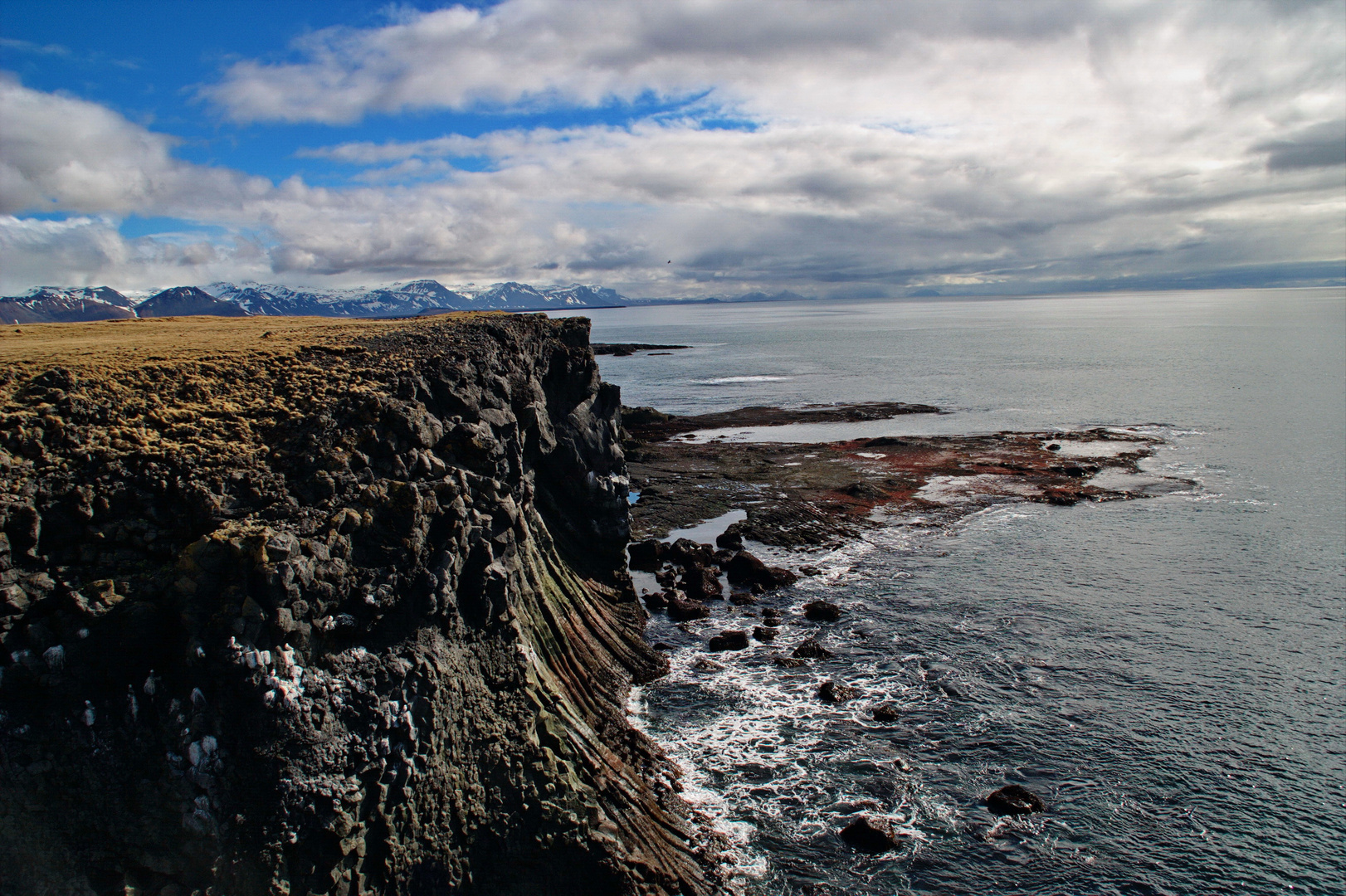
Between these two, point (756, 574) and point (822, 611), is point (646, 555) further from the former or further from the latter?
point (822, 611)

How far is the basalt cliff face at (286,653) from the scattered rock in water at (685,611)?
11.3 m

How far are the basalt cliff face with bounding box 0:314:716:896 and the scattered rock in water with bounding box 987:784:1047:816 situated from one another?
10367mm

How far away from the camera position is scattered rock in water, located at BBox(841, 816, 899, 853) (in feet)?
77.0

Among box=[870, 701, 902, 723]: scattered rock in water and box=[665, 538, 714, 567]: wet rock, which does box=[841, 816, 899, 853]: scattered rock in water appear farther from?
box=[665, 538, 714, 567]: wet rock

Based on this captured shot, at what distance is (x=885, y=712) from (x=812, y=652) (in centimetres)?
→ 551

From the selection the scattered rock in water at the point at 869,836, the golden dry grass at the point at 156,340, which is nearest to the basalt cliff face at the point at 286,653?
the golden dry grass at the point at 156,340

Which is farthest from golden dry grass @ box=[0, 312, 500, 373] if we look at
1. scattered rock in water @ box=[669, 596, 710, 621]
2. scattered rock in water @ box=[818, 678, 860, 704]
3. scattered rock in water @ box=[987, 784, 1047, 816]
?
scattered rock in water @ box=[987, 784, 1047, 816]

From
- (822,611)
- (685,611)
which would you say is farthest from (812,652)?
(685,611)

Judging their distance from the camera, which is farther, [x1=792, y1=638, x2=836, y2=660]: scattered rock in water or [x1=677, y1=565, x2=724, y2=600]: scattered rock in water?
[x1=677, y1=565, x2=724, y2=600]: scattered rock in water

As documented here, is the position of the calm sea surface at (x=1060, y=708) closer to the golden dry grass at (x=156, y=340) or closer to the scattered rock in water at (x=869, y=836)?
the scattered rock in water at (x=869, y=836)

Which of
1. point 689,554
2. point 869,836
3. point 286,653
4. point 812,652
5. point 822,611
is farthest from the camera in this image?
point 689,554

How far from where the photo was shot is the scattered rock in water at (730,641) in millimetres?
36719

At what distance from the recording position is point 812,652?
116 feet

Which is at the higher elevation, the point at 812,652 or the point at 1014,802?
the point at 812,652
